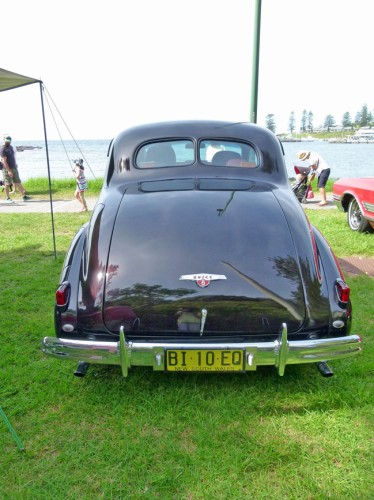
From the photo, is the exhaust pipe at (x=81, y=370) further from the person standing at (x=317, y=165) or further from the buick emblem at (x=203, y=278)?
the person standing at (x=317, y=165)

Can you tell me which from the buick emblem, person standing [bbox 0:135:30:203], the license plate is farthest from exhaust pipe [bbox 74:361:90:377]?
person standing [bbox 0:135:30:203]

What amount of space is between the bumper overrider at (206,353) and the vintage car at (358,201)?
4.63 metres

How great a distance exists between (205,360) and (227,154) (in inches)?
83.5

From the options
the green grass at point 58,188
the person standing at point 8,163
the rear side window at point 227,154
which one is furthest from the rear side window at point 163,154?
the green grass at point 58,188

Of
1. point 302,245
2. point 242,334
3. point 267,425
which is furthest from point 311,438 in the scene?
point 302,245

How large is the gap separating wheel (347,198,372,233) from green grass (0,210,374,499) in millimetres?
3984

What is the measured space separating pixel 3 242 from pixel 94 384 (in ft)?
16.3

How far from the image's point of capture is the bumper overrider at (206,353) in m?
2.53

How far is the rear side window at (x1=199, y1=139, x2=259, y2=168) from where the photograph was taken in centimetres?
386

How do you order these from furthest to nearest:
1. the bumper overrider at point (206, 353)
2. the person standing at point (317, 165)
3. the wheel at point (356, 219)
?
the person standing at point (317, 165) < the wheel at point (356, 219) < the bumper overrider at point (206, 353)

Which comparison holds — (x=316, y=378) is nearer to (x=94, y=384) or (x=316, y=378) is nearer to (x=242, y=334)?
(x=242, y=334)

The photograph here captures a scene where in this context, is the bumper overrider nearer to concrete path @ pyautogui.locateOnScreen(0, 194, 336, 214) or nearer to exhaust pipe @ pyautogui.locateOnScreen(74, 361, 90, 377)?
exhaust pipe @ pyautogui.locateOnScreen(74, 361, 90, 377)

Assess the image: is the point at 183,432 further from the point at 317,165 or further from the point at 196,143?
the point at 317,165

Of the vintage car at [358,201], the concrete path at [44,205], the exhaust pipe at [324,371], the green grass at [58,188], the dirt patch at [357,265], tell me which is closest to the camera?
the exhaust pipe at [324,371]
